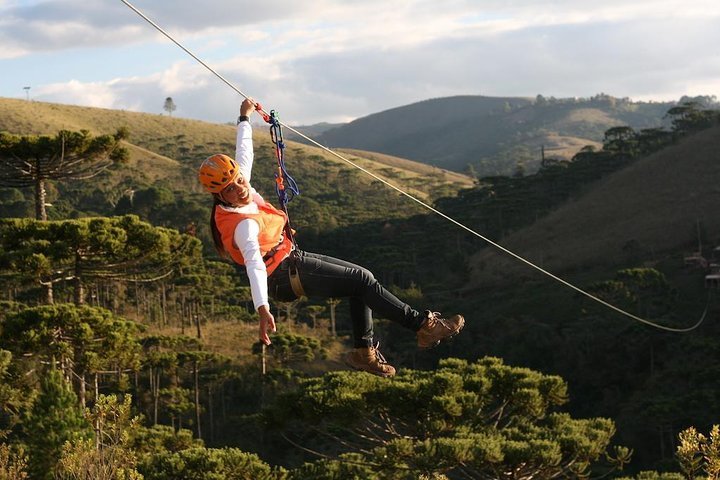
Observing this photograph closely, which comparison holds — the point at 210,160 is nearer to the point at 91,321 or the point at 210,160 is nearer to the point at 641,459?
the point at 91,321

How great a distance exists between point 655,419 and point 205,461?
880 inches

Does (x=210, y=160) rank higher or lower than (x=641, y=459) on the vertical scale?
higher

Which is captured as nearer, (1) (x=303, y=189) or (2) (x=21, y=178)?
(2) (x=21, y=178)

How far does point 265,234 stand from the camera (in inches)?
258

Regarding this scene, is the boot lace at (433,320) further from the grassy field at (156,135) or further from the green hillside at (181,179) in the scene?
the grassy field at (156,135)

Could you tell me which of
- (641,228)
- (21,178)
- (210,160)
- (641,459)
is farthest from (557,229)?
(210,160)

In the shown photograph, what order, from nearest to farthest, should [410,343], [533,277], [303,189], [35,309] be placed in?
[35,309] < [410,343] < [533,277] < [303,189]

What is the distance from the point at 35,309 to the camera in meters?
26.0

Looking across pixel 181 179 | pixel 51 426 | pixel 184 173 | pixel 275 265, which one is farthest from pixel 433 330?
pixel 184 173

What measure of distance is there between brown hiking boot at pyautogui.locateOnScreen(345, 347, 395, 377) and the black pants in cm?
6

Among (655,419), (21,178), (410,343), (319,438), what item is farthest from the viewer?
(410,343)

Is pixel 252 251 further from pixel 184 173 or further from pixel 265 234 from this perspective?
pixel 184 173

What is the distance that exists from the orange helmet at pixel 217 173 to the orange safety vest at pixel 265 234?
0.18 m

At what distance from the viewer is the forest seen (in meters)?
23.0
